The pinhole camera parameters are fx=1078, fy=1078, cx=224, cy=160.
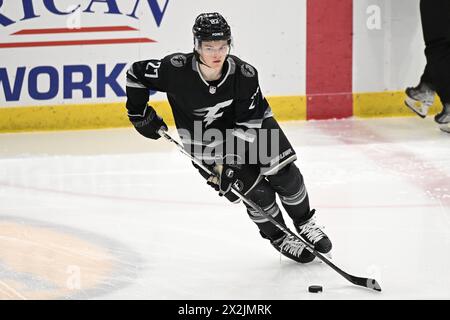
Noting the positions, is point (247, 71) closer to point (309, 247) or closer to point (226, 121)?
point (226, 121)

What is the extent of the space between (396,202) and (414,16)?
2.18 m

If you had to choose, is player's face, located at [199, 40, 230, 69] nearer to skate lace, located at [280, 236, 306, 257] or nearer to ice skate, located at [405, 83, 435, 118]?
skate lace, located at [280, 236, 306, 257]

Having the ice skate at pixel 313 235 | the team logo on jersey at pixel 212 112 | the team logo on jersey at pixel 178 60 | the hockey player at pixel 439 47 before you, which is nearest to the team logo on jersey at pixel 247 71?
the team logo on jersey at pixel 212 112

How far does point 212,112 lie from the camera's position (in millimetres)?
3912

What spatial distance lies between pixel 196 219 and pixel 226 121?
37.1 inches

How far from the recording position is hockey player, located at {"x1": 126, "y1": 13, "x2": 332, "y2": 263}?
384 centimetres

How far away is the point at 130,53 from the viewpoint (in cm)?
659

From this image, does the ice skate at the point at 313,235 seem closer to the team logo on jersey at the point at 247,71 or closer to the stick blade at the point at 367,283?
the stick blade at the point at 367,283

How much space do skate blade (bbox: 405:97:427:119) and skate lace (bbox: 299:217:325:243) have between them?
9.15 feet

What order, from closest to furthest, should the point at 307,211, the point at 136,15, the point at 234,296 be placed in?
the point at 234,296 < the point at 307,211 < the point at 136,15

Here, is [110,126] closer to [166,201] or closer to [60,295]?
[166,201]

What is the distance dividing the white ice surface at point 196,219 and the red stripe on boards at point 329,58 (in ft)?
0.72

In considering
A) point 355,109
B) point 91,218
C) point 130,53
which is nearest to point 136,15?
point 130,53

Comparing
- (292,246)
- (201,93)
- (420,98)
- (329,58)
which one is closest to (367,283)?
(292,246)
